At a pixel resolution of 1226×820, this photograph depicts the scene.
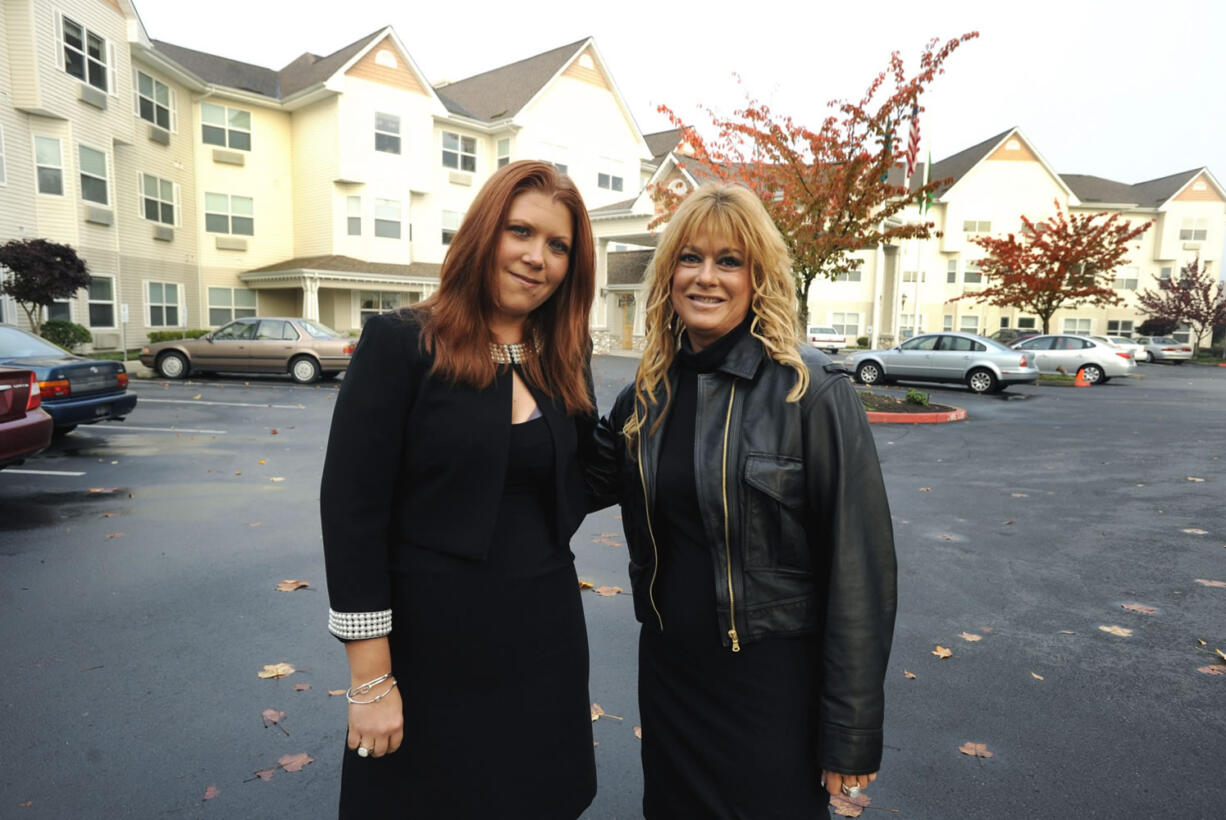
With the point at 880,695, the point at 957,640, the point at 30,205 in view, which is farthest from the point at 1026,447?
the point at 30,205

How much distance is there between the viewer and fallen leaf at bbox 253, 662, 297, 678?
12.1 ft

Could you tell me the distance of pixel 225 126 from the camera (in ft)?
83.6

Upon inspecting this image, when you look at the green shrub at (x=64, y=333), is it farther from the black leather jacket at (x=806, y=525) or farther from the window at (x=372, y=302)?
the black leather jacket at (x=806, y=525)

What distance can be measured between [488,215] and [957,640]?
381 cm

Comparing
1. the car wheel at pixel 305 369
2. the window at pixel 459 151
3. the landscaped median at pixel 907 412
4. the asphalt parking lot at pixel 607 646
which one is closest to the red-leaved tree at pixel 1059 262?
the landscaped median at pixel 907 412

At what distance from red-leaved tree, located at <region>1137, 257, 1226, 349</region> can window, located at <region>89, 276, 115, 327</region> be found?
173 feet

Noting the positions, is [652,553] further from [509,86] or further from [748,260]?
[509,86]

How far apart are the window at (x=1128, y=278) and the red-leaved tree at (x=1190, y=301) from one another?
87.5 inches

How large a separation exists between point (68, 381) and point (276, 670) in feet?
23.9

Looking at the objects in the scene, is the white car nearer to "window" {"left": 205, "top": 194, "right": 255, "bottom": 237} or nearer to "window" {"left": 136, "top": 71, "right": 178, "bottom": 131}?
"window" {"left": 205, "top": 194, "right": 255, "bottom": 237}

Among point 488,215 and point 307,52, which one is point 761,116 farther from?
point 307,52

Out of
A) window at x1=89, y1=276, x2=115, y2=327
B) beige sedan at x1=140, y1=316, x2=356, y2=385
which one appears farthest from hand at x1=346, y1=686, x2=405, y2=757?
window at x1=89, y1=276, x2=115, y2=327

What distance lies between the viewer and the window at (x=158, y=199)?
74.9 ft

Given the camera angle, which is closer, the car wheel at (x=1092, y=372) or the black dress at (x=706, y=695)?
the black dress at (x=706, y=695)
